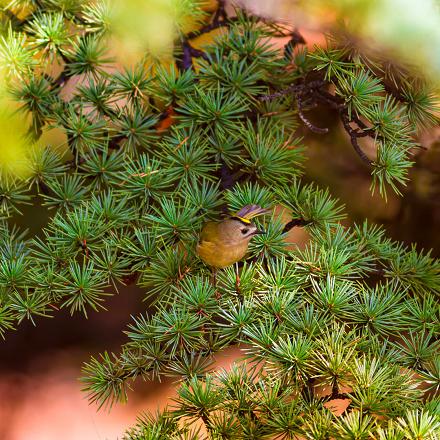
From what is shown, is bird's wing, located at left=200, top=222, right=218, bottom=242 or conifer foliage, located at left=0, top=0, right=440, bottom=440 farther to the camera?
bird's wing, located at left=200, top=222, right=218, bottom=242

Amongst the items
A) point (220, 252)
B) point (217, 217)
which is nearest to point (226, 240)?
point (220, 252)

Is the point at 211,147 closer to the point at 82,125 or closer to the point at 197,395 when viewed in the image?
the point at 82,125

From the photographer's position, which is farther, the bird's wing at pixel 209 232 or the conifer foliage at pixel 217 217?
the bird's wing at pixel 209 232

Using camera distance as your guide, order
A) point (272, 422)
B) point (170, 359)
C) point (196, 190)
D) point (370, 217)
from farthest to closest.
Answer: point (370, 217) < point (196, 190) < point (170, 359) < point (272, 422)

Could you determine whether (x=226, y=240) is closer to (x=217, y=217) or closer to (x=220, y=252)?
(x=220, y=252)

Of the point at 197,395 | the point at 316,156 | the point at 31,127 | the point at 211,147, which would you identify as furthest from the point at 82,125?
the point at 316,156

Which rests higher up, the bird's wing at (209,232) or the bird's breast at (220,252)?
the bird's wing at (209,232)

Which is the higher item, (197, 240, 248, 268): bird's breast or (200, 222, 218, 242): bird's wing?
(200, 222, 218, 242): bird's wing
